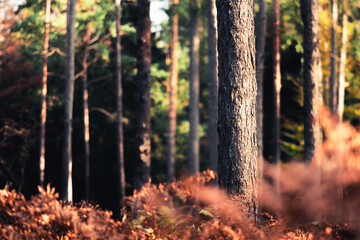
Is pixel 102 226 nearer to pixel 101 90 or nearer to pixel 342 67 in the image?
pixel 342 67

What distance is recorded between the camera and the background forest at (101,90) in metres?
19.2

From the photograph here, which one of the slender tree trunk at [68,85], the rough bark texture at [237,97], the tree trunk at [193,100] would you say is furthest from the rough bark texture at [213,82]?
the rough bark texture at [237,97]

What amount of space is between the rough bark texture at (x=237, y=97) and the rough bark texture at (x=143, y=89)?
4376mm

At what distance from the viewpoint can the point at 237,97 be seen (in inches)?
199

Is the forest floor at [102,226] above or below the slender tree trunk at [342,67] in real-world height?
below

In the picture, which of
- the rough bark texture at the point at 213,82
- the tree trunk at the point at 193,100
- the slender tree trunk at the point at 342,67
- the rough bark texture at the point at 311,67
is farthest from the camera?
the slender tree trunk at the point at 342,67

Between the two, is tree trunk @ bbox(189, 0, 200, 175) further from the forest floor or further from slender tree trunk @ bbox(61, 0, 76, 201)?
the forest floor

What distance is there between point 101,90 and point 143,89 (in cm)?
1426

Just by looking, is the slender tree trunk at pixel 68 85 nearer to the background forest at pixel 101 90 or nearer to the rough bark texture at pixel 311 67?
the background forest at pixel 101 90

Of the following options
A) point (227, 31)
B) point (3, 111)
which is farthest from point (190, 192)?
point (3, 111)

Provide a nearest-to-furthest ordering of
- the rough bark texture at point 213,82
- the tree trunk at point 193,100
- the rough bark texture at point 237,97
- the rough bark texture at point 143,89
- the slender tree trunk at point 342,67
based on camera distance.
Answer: the rough bark texture at point 237,97 < the rough bark texture at point 143,89 < the rough bark texture at point 213,82 < the tree trunk at point 193,100 < the slender tree trunk at point 342,67

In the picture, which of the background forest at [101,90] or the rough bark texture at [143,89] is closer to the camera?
the rough bark texture at [143,89]

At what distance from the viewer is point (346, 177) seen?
700 centimetres

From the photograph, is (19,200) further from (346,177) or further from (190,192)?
(346,177)
